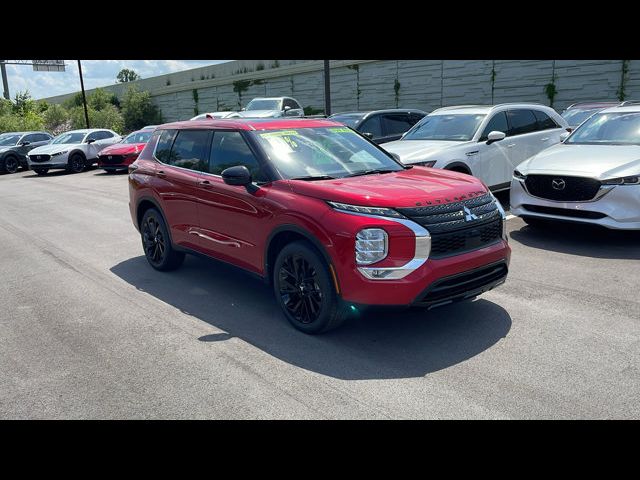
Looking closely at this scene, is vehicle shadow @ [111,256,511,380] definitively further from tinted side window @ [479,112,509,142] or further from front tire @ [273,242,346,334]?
tinted side window @ [479,112,509,142]

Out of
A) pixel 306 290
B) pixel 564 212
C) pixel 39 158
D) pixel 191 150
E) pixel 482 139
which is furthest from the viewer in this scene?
pixel 39 158

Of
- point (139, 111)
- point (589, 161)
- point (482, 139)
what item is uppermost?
point (139, 111)

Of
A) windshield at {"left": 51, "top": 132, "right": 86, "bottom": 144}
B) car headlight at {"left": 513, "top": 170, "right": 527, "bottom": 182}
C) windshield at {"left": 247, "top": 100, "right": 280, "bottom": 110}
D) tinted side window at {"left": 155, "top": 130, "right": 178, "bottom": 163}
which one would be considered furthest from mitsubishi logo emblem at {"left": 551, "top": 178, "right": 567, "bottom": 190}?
windshield at {"left": 51, "top": 132, "right": 86, "bottom": 144}

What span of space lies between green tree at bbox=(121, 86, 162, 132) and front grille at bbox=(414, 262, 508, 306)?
168 ft

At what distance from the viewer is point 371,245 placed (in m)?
4.39

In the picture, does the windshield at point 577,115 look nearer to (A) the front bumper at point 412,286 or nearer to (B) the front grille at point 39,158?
(A) the front bumper at point 412,286

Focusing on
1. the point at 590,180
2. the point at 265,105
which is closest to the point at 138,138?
the point at 265,105

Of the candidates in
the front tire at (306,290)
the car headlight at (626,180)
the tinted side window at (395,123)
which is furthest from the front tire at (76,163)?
the car headlight at (626,180)

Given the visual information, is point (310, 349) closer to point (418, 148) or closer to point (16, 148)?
point (418, 148)

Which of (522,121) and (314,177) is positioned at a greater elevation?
(522,121)

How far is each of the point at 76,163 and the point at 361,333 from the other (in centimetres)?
2079

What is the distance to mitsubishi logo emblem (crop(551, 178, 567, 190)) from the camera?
24.0 ft

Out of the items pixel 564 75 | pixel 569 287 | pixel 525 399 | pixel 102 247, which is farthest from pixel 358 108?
pixel 525 399

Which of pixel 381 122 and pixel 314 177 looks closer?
pixel 314 177
